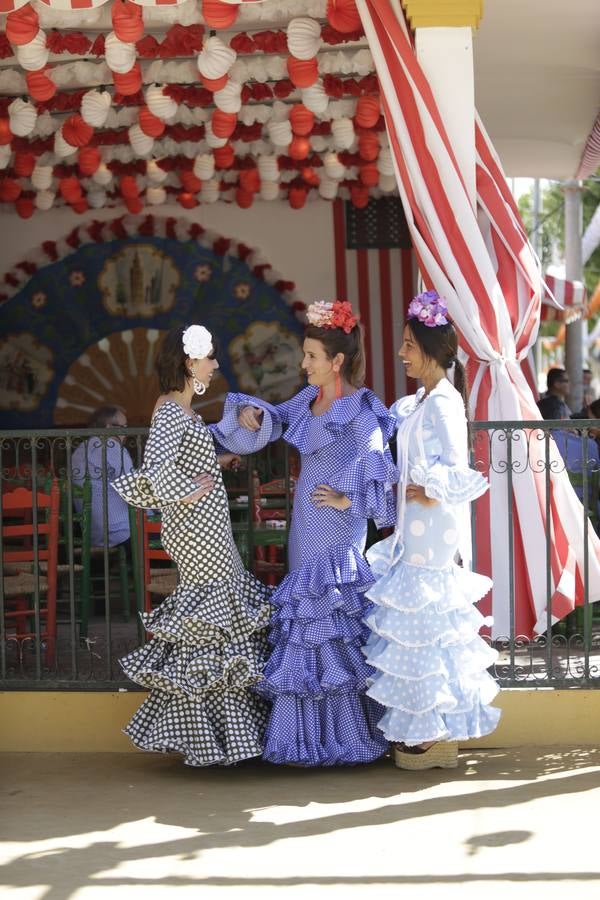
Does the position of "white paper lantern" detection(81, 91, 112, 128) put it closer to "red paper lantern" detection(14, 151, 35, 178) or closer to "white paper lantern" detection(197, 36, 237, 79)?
"white paper lantern" detection(197, 36, 237, 79)

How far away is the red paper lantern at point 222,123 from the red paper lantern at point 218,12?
1878mm

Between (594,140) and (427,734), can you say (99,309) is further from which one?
(427,734)

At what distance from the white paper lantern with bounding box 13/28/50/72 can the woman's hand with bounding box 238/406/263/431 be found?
2536mm

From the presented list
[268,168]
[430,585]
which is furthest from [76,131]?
[430,585]

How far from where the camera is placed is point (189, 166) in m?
10.1

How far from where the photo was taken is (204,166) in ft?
32.3

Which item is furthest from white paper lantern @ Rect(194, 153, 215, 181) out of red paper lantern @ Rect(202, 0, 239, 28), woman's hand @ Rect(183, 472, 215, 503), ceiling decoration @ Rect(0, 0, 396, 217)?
woman's hand @ Rect(183, 472, 215, 503)

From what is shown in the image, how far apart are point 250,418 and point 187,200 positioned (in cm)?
609

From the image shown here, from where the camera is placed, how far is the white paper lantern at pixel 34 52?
6.64 metres

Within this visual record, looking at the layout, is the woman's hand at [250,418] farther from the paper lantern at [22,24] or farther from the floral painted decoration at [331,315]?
the paper lantern at [22,24]

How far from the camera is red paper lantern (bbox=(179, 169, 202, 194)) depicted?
1026 cm

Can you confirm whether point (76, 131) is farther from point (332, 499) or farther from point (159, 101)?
point (332, 499)

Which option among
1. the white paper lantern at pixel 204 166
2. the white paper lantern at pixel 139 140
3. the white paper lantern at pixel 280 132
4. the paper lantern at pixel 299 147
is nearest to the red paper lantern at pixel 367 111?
the white paper lantern at pixel 280 132

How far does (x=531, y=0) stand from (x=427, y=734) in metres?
4.58
